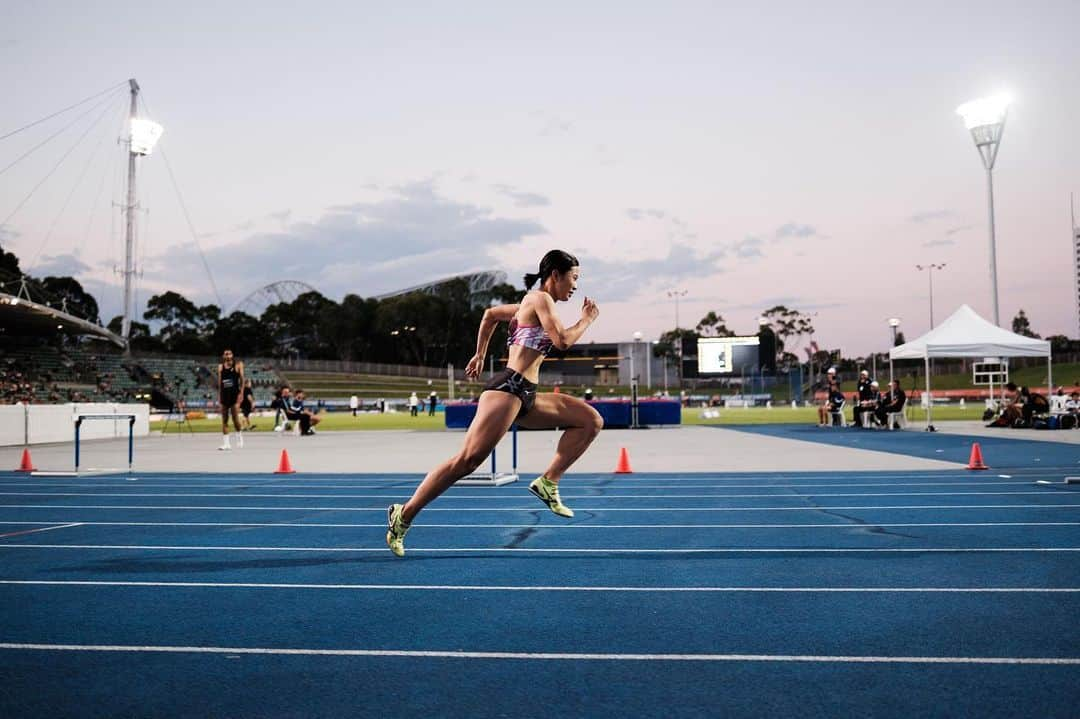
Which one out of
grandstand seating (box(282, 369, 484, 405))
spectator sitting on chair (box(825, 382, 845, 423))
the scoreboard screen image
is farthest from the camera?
grandstand seating (box(282, 369, 484, 405))

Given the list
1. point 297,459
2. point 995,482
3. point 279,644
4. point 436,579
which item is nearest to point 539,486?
point 436,579

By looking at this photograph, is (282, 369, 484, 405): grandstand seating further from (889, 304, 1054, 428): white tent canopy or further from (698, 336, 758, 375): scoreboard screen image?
(889, 304, 1054, 428): white tent canopy

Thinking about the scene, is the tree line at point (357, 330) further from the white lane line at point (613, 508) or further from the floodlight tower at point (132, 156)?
the white lane line at point (613, 508)

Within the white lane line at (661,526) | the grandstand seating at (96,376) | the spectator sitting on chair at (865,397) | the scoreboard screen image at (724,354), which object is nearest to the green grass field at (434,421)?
the spectator sitting on chair at (865,397)

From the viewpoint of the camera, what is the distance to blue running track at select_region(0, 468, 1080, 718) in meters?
3.26

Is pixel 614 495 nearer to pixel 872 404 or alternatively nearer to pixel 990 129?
pixel 872 404

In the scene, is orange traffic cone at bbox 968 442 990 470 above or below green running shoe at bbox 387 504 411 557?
below

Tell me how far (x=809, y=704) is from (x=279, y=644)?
8.15ft

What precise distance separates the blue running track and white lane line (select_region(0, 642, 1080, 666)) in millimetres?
16

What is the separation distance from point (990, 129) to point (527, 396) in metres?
34.2

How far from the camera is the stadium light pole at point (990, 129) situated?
32.3m

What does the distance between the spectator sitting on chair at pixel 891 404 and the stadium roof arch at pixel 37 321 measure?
3653 cm

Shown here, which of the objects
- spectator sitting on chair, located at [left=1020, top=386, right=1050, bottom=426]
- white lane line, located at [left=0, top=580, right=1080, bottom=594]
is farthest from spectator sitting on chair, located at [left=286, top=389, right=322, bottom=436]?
white lane line, located at [left=0, top=580, right=1080, bottom=594]

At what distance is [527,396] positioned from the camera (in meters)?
5.51
